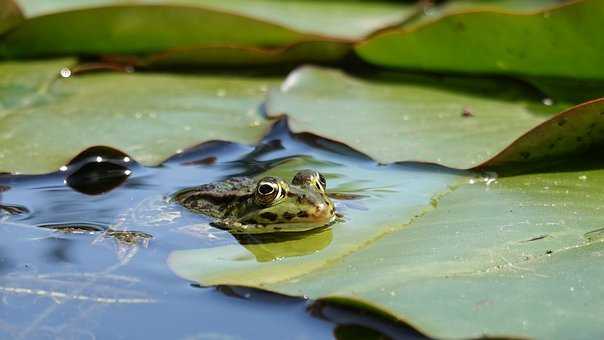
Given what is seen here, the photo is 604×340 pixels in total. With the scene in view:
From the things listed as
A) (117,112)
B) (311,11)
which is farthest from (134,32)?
(311,11)

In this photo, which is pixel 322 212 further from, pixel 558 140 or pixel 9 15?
pixel 9 15

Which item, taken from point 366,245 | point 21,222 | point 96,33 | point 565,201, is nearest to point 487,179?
point 565,201

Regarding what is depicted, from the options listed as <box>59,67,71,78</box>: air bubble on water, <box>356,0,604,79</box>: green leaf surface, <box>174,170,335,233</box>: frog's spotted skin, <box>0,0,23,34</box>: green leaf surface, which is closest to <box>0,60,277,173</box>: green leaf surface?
<box>59,67,71,78</box>: air bubble on water

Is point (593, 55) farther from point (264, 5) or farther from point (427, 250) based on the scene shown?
point (264, 5)

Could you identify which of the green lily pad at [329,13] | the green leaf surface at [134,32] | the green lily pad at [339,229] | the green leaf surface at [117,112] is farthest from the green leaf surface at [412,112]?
the green lily pad at [329,13]

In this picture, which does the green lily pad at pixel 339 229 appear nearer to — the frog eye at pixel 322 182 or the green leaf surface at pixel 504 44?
the frog eye at pixel 322 182

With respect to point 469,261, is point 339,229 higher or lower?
higher

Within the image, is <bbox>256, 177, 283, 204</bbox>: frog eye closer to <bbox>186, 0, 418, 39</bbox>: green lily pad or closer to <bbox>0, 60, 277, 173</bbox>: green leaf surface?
<bbox>0, 60, 277, 173</bbox>: green leaf surface
